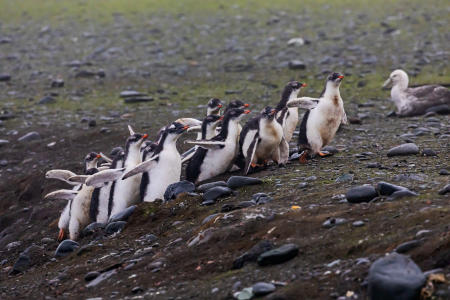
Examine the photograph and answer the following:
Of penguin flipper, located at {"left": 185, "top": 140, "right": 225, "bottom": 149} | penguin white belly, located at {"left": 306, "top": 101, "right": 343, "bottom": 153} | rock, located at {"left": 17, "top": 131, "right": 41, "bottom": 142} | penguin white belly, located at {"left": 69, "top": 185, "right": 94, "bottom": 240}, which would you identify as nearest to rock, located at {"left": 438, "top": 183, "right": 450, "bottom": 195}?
penguin white belly, located at {"left": 306, "top": 101, "right": 343, "bottom": 153}

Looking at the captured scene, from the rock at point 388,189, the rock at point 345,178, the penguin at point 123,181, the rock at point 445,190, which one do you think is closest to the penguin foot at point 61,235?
the penguin at point 123,181

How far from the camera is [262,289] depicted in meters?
4.16

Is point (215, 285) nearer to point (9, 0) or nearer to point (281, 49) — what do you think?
point (281, 49)

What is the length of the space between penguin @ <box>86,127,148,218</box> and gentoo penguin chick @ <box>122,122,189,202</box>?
80 millimetres

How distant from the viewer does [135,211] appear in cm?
639

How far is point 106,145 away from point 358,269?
639 cm

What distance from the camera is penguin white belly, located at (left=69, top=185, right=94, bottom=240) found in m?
7.14

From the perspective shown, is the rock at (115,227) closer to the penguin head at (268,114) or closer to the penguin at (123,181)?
the penguin at (123,181)

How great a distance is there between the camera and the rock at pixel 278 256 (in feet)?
14.7

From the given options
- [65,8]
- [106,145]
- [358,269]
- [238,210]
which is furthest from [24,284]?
[65,8]

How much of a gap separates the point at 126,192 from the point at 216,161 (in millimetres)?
913

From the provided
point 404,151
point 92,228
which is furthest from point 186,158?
point 404,151

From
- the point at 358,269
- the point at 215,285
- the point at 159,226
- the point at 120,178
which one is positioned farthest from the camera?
the point at 120,178

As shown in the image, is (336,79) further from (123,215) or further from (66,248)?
(66,248)
